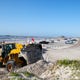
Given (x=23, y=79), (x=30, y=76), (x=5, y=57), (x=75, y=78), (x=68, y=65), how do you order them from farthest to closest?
(x=5, y=57)
(x=68, y=65)
(x=75, y=78)
(x=30, y=76)
(x=23, y=79)

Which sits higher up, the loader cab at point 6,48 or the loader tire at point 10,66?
the loader cab at point 6,48

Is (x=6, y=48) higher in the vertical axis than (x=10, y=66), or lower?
higher

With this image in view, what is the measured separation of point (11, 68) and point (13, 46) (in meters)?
→ 2.38

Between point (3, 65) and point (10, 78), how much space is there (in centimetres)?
1256

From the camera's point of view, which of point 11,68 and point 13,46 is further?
point 13,46

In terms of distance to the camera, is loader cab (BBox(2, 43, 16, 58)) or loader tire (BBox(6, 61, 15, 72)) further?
loader cab (BBox(2, 43, 16, 58))

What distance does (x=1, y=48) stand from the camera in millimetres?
22203

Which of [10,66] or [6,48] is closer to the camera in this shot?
[10,66]

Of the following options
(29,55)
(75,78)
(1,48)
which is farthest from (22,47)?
(75,78)

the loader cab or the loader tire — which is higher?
the loader cab

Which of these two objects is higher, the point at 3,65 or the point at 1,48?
the point at 1,48

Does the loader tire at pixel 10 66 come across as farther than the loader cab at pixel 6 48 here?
No

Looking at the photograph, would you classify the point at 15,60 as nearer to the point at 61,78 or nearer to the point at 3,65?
the point at 3,65

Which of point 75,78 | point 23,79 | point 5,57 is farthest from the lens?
point 5,57
